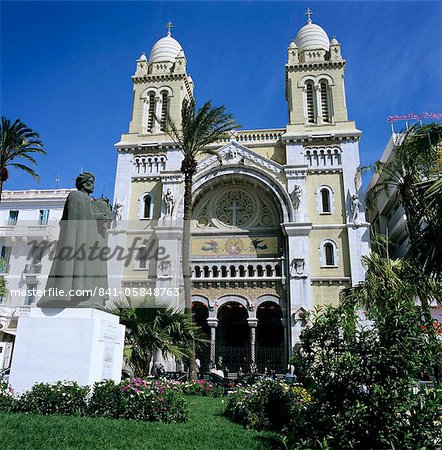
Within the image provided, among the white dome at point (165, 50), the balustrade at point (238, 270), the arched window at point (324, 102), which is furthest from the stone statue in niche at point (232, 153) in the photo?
the white dome at point (165, 50)

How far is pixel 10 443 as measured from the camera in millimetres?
5539

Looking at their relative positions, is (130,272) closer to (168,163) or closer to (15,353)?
(168,163)

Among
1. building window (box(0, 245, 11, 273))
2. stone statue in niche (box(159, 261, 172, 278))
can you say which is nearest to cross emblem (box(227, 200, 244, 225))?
stone statue in niche (box(159, 261, 172, 278))

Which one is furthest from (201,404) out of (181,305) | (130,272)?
(130,272)

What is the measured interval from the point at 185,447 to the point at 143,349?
9870mm

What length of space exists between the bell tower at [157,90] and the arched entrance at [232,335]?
14.7 meters

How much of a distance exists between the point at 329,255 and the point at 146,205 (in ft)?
44.5

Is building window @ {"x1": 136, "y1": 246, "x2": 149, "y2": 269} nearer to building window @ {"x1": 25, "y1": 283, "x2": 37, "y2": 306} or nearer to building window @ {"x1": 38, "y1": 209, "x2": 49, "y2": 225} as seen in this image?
building window @ {"x1": 25, "y1": 283, "x2": 37, "y2": 306}

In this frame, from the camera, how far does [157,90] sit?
33906 millimetres

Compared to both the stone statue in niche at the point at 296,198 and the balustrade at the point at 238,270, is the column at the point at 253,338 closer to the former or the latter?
the balustrade at the point at 238,270

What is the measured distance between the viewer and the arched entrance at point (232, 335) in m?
27.3

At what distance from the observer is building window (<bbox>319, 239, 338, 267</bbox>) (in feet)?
88.5

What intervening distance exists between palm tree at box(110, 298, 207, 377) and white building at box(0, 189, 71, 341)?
48.4ft

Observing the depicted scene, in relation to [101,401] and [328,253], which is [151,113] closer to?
[328,253]
